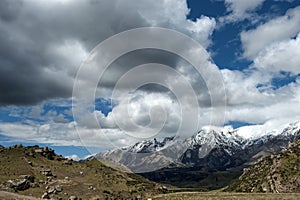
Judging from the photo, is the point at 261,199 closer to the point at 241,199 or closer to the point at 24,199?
the point at 241,199

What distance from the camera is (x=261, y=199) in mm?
172750

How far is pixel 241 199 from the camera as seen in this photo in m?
181

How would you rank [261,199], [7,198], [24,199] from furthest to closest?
1. [261,199]
2. [24,199]
3. [7,198]

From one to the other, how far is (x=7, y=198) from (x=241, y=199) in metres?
125

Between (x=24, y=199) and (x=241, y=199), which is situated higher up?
(x=241, y=199)

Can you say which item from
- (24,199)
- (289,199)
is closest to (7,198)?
(24,199)

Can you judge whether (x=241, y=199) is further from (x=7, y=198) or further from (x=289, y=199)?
(x=7, y=198)

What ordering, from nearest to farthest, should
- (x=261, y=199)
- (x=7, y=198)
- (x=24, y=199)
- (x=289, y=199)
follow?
(x=7, y=198) → (x=24, y=199) → (x=289, y=199) → (x=261, y=199)

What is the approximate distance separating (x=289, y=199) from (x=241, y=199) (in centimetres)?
3055

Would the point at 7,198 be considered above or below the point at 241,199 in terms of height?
below

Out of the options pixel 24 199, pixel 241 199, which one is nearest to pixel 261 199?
pixel 241 199

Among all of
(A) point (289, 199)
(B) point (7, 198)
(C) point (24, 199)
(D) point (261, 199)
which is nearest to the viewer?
(B) point (7, 198)

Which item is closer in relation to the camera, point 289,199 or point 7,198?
point 7,198

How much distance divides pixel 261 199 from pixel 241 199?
1199 cm
